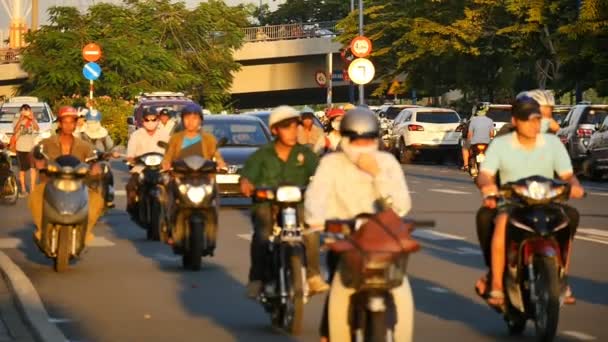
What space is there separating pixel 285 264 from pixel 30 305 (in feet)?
8.13

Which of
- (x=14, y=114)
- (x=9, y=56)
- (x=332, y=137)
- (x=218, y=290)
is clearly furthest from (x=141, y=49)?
(x=218, y=290)

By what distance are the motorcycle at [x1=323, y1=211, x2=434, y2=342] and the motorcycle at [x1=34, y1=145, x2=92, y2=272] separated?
8000mm

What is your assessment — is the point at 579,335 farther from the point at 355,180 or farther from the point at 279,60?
the point at 279,60

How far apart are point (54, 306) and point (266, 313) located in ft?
5.93

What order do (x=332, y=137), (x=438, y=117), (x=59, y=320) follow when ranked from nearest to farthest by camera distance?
(x=59, y=320) → (x=332, y=137) → (x=438, y=117)

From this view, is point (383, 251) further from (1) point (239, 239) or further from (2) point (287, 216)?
(1) point (239, 239)

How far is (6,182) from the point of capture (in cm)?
2892

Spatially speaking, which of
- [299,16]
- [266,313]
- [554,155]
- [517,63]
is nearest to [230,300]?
[266,313]

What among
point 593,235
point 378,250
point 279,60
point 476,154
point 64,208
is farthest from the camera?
point 279,60

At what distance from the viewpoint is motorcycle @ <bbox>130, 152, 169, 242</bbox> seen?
1989 cm

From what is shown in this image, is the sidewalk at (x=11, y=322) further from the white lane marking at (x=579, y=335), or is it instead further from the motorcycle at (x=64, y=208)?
the white lane marking at (x=579, y=335)

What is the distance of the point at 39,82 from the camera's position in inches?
3009

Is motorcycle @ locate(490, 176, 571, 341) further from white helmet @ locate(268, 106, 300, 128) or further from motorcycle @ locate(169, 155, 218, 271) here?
motorcycle @ locate(169, 155, 218, 271)

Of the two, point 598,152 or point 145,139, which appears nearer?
point 145,139
